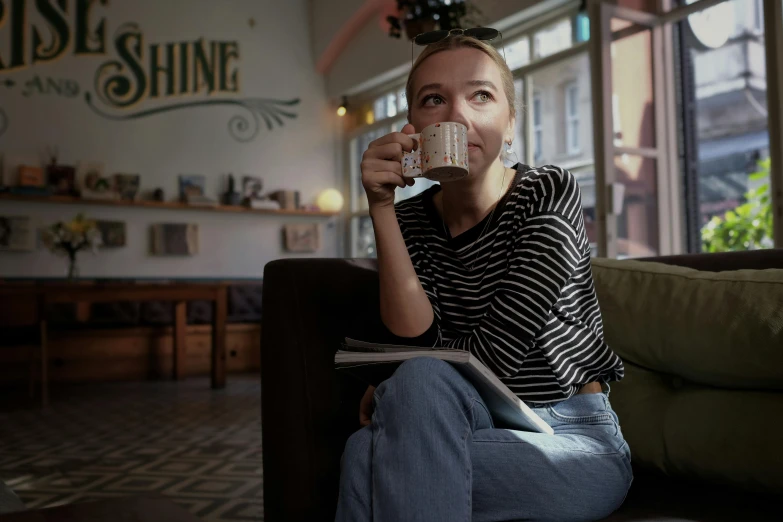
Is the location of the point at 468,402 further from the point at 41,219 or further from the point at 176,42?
the point at 176,42

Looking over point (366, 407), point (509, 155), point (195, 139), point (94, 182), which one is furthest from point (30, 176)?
point (366, 407)

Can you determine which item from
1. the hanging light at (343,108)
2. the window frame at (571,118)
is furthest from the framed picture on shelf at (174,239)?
the window frame at (571,118)

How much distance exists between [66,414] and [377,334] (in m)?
3.29

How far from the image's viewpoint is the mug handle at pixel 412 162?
1146mm

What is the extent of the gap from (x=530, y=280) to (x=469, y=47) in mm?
454

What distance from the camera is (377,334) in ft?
4.17

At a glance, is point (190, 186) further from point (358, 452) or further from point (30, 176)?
point (358, 452)

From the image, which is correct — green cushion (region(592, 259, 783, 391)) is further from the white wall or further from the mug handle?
Answer: the white wall

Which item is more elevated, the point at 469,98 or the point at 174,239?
the point at 174,239

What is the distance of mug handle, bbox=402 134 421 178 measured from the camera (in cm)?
115

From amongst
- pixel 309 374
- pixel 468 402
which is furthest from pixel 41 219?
pixel 468 402

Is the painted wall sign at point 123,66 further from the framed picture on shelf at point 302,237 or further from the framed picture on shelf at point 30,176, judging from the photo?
the framed picture on shelf at point 302,237

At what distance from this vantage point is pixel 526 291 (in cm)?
109

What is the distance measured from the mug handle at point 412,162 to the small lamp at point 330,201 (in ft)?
20.0
